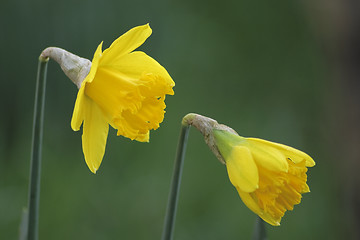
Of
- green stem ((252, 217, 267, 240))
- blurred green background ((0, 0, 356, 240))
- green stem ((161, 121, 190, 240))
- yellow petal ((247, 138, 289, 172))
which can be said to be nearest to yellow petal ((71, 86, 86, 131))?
green stem ((161, 121, 190, 240))

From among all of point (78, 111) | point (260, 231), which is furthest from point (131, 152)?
point (78, 111)

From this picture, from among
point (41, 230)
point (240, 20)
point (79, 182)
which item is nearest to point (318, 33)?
point (240, 20)

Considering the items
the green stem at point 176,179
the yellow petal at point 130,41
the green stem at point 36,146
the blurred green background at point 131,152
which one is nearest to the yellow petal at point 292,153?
the green stem at point 176,179

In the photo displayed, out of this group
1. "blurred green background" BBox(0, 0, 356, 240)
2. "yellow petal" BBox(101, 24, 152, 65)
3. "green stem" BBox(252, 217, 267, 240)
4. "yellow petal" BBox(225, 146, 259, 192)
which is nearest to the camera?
"yellow petal" BBox(225, 146, 259, 192)

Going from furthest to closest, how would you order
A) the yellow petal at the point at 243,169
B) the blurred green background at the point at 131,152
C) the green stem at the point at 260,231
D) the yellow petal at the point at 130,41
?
the blurred green background at the point at 131,152
the green stem at the point at 260,231
the yellow petal at the point at 130,41
the yellow petal at the point at 243,169

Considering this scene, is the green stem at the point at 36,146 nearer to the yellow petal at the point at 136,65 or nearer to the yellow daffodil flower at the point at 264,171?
the yellow petal at the point at 136,65

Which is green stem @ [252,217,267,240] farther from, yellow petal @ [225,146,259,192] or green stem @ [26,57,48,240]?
green stem @ [26,57,48,240]
